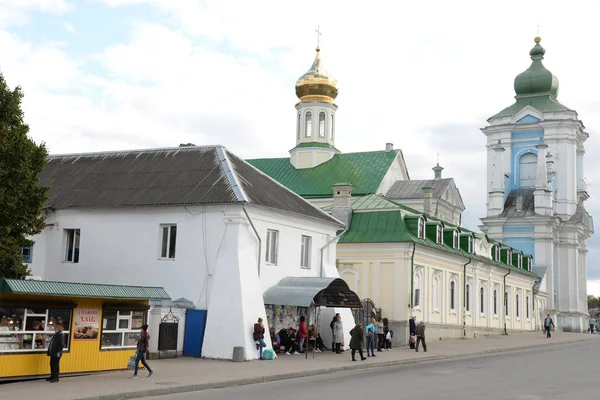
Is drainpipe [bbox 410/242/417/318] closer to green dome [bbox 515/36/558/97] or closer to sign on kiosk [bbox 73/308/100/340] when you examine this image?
sign on kiosk [bbox 73/308/100/340]

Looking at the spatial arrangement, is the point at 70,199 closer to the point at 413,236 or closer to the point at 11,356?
the point at 11,356

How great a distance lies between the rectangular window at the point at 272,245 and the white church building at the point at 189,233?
0.04m

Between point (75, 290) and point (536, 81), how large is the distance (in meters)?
70.0

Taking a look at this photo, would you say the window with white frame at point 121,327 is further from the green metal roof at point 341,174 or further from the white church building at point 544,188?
the white church building at point 544,188

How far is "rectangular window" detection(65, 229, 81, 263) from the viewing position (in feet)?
91.5

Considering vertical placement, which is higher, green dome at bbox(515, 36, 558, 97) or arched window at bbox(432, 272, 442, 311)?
green dome at bbox(515, 36, 558, 97)

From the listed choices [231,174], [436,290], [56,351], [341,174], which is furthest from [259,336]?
[341,174]

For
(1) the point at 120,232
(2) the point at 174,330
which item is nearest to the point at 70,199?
(1) the point at 120,232

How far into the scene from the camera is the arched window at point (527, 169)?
77.5 m

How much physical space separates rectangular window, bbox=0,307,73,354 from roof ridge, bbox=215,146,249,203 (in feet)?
25.7

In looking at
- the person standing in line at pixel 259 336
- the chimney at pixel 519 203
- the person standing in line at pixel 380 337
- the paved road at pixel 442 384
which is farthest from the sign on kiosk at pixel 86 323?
the chimney at pixel 519 203

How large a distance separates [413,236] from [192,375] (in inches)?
747

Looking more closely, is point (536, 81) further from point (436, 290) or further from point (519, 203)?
point (436, 290)

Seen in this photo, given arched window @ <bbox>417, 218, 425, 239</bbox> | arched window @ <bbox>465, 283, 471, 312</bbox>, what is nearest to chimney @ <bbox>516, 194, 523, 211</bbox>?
arched window @ <bbox>465, 283, 471, 312</bbox>
